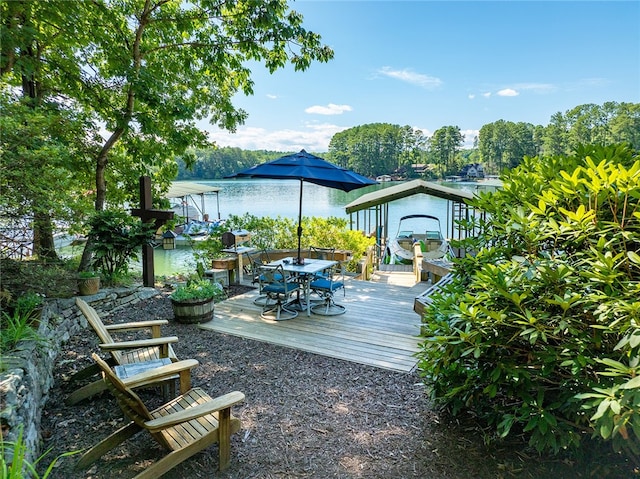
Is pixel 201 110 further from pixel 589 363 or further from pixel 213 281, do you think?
pixel 589 363

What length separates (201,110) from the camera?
7668mm

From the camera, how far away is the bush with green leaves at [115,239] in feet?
16.4

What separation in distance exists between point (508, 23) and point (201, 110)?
22.8 feet

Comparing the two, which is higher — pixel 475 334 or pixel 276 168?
pixel 276 168

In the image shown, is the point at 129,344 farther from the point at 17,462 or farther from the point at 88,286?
the point at 88,286

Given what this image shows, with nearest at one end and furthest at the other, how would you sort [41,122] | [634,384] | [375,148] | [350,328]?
[634,384] → [41,122] → [350,328] → [375,148]

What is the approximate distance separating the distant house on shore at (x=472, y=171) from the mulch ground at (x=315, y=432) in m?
60.4

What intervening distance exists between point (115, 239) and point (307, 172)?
3.02 m

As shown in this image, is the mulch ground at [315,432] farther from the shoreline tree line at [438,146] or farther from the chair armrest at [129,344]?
the shoreline tree line at [438,146]

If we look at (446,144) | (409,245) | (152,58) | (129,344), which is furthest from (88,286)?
(446,144)

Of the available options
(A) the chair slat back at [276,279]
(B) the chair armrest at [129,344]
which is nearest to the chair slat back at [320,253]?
(A) the chair slat back at [276,279]

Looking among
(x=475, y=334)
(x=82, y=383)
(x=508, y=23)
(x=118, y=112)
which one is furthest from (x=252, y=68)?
(x=475, y=334)

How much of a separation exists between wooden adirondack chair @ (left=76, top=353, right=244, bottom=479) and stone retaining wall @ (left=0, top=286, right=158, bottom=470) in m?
0.41

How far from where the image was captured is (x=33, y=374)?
246 cm
